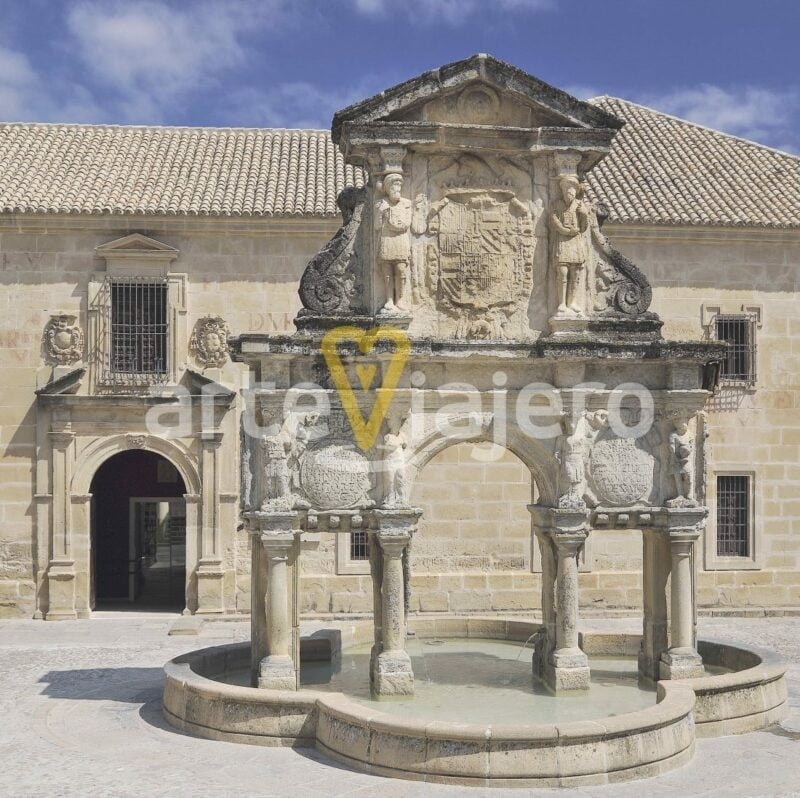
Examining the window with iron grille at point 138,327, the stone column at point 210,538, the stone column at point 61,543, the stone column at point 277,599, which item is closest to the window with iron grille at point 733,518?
the stone column at point 210,538

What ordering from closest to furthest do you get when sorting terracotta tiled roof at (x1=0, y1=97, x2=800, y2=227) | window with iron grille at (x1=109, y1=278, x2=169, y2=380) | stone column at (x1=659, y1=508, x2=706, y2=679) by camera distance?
stone column at (x1=659, y1=508, x2=706, y2=679) < window with iron grille at (x1=109, y1=278, x2=169, y2=380) < terracotta tiled roof at (x1=0, y1=97, x2=800, y2=227)

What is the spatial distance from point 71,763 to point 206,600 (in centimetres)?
1057

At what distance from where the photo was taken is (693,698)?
412 inches

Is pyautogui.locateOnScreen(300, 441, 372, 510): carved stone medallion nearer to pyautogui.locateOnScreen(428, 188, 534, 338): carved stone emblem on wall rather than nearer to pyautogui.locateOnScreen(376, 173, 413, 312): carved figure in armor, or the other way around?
pyautogui.locateOnScreen(376, 173, 413, 312): carved figure in armor

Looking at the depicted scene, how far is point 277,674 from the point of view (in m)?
11.5

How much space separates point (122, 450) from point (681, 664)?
39.8 feet

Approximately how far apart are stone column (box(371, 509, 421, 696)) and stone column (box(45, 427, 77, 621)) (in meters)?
10.4

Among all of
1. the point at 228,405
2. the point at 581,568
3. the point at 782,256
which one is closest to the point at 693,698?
the point at 581,568

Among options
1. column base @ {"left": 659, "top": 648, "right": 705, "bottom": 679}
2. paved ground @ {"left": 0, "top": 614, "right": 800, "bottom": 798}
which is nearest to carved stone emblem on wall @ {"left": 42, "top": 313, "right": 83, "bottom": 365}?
paved ground @ {"left": 0, "top": 614, "right": 800, "bottom": 798}

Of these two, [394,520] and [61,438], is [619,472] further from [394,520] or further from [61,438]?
[61,438]

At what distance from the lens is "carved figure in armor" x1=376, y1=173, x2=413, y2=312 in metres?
12.0

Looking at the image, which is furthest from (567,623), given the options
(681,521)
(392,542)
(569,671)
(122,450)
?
(122,450)

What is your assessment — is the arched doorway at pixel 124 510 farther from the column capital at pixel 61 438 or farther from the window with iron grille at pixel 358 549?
the window with iron grille at pixel 358 549

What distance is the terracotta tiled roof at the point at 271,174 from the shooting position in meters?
21.1
